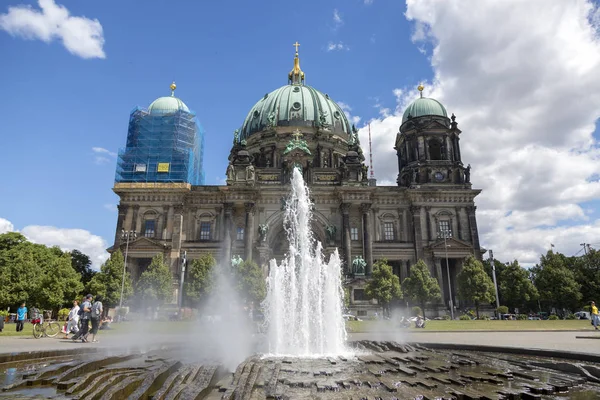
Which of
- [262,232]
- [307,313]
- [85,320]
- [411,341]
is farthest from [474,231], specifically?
[85,320]

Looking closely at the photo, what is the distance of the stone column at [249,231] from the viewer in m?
48.5

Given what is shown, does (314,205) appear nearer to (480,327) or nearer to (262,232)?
(262,232)

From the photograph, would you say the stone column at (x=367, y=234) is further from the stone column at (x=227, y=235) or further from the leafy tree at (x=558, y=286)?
the leafy tree at (x=558, y=286)

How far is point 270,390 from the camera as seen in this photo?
759cm

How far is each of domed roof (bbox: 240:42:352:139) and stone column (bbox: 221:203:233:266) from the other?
1784 cm

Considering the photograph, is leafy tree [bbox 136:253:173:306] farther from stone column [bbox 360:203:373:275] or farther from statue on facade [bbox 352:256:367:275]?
stone column [bbox 360:203:373:275]

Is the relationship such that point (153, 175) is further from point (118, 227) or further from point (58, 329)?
point (58, 329)

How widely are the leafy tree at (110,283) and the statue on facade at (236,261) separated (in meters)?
11.2

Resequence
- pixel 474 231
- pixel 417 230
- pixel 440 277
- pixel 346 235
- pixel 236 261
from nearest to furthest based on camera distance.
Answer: pixel 236 261 < pixel 440 277 < pixel 346 235 < pixel 474 231 < pixel 417 230

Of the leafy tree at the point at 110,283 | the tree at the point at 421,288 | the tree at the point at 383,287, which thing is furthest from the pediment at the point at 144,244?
the tree at the point at 421,288

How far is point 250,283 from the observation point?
135 ft

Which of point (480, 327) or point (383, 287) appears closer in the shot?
point (480, 327)

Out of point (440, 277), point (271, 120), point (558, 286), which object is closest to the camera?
point (558, 286)

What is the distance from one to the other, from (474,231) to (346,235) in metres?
16.8
